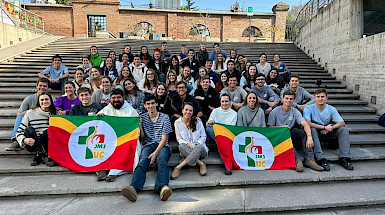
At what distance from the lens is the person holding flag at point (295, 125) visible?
3.98m

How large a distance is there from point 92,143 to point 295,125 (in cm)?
368

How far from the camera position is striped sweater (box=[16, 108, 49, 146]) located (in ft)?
13.1

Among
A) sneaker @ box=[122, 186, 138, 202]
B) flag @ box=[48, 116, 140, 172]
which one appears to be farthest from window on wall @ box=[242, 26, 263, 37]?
sneaker @ box=[122, 186, 138, 202]

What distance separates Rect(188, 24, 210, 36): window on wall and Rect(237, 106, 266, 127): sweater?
23845 mm

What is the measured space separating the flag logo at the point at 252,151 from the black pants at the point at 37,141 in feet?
10.7

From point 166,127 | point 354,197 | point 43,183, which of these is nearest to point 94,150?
point 43,183

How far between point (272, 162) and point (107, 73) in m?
5.03

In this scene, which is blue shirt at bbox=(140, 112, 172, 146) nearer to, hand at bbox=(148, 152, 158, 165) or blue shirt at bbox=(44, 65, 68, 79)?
hand at bbox=(148, 152, 158, 165)

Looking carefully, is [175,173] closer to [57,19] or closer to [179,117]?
[179,117]

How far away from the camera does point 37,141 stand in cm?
390

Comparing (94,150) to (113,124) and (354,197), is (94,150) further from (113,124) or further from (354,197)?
(354,197)

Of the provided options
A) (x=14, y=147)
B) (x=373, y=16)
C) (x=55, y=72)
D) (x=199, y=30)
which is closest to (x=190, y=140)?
(x=14, y=147)

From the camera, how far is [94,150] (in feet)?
12.7

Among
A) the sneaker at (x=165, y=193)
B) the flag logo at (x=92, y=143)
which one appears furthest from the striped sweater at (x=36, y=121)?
the sneaker at (x=165, y=193)
